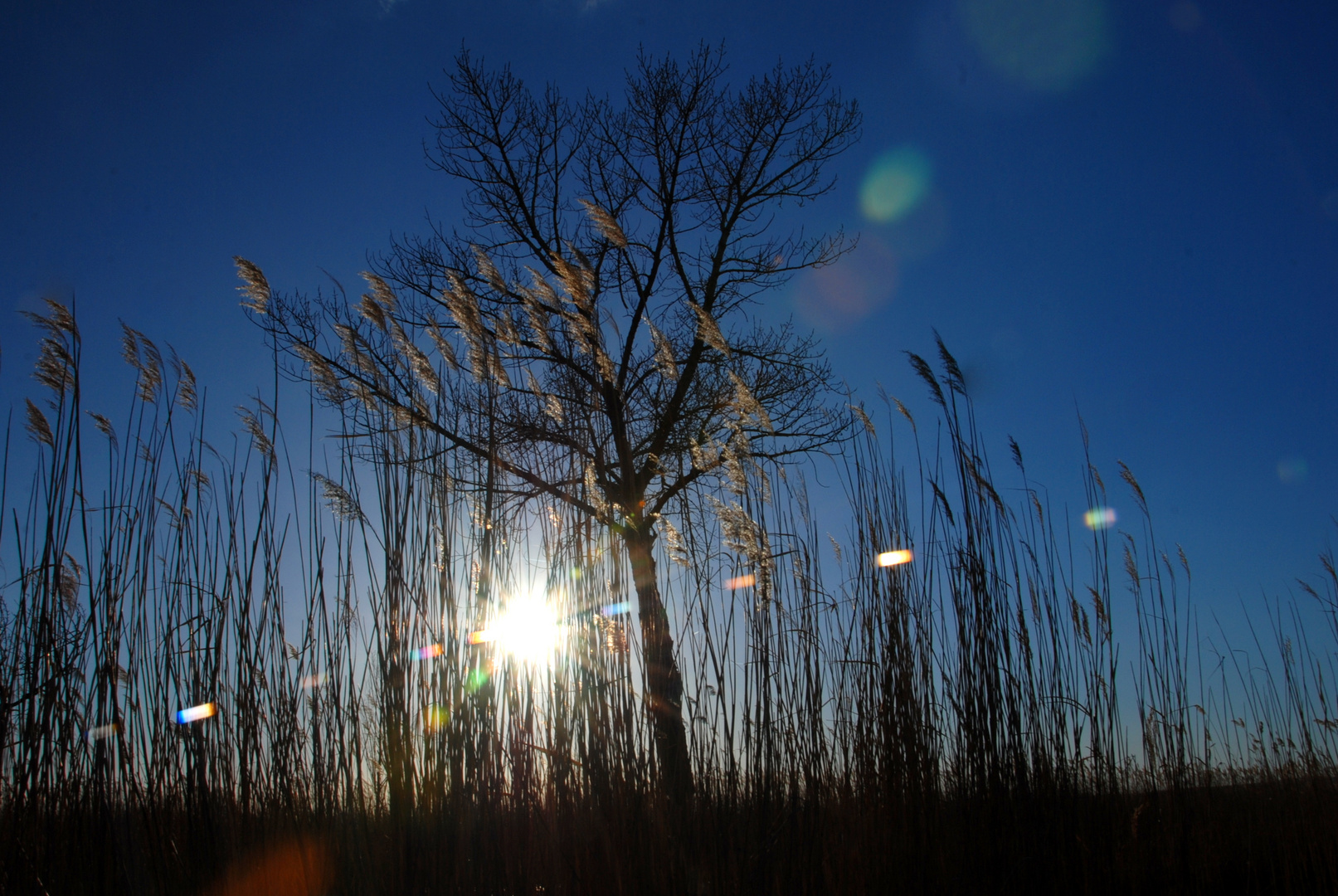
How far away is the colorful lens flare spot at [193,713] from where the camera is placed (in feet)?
6.34

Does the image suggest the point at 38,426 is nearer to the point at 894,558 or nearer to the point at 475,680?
the point at 475,680

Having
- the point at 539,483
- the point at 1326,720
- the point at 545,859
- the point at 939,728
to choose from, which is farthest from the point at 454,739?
the point at 1326,720

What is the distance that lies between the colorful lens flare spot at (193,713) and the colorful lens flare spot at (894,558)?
81.7 inches

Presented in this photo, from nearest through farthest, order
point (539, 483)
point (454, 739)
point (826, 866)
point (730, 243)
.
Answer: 1. point (454, 739)
2. point (826, 866)
3. point (539, 483)
4. point (730, 243)

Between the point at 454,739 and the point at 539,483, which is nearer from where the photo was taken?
the point at 454,739

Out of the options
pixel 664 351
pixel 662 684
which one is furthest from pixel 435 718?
pixel 664 351

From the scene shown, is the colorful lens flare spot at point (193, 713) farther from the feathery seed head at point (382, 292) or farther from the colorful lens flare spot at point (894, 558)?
the colorful lens flare spot at point (894, 558)

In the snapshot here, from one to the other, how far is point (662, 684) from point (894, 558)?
96 cm

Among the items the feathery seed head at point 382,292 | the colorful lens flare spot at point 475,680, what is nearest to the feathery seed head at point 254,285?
the feathery seed head at point 382,292

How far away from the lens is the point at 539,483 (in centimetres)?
229

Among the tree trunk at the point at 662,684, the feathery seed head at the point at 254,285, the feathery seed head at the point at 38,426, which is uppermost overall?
the feathery seed head at the point at 254,285

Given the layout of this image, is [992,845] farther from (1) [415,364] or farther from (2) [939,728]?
(1) [415,364]

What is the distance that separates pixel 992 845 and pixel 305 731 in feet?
6.72

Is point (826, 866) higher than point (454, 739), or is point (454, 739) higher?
point (454, 739)
